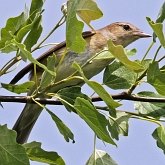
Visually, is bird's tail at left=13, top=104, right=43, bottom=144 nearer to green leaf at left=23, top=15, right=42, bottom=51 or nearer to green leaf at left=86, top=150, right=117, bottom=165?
green leaf at left=86, top=150, right=117, bottom=165

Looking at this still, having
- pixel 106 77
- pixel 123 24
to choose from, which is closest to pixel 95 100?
pixel 106 77

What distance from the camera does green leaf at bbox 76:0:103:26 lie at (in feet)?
9.07

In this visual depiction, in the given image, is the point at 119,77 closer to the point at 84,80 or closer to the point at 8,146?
the point at 84,80

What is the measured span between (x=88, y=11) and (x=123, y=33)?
3.30 meters

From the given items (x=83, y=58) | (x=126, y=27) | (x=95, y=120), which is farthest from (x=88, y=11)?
(x=126, y=27)

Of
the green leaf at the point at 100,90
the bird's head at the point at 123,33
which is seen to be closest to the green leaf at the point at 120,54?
the green leaf at the point at 100,90

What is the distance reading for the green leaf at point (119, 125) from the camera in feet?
9.62

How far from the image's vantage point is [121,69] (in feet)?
10.5

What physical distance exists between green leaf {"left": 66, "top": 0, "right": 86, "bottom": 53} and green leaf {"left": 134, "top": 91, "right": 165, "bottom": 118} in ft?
1.63

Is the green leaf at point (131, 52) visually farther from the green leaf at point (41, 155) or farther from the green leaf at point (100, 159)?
the green leaf at point (41, 155)

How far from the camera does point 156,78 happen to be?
2.85 metres

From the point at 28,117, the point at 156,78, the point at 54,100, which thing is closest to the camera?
the point at 156,78

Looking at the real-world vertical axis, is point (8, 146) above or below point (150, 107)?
above

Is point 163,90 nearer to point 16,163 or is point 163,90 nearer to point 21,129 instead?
point 16,163
